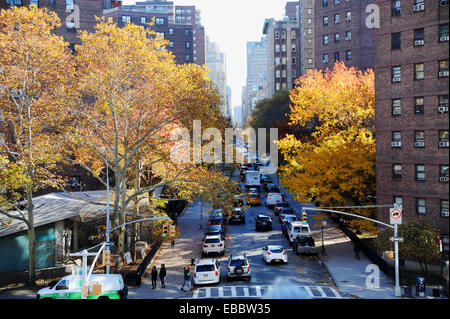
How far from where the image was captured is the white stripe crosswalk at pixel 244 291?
25062 millimetres

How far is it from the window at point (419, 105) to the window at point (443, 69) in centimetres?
209

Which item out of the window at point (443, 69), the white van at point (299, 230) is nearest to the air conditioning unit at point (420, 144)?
the window at point (443, 69)

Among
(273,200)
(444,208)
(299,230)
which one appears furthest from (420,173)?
(273,200)

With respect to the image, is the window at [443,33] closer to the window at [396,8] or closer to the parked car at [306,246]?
the window at [396,8]

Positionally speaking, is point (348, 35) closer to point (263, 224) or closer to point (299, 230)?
point (263, 224)

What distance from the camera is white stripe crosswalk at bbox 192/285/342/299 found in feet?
82.2

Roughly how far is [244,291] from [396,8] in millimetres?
24026

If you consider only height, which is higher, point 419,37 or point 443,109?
point 419,37

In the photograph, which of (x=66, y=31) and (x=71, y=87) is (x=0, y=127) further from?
(x=66, y=31)

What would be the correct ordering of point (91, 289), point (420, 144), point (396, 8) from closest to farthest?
point (91, 289)
point (420, 144)
point (396, 8)

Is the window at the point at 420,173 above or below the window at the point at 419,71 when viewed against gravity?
below

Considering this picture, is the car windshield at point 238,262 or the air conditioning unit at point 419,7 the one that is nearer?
the car windshield at point 238,262

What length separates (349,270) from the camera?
31.8 m

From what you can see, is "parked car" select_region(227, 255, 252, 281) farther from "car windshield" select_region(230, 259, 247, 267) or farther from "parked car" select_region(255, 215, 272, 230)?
"parked car" select_region(255, 215, 272, 230)
